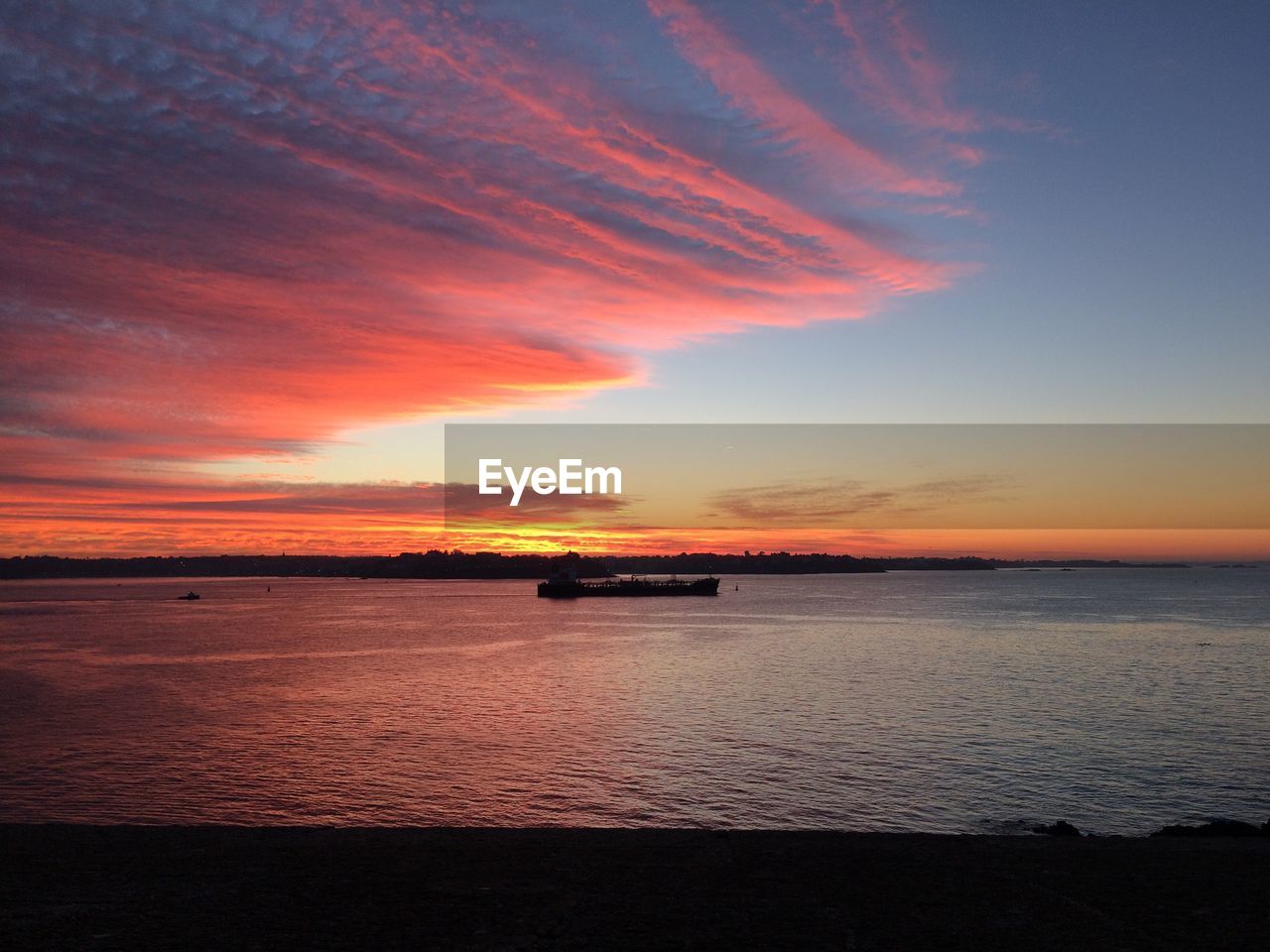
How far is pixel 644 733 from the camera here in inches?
1454

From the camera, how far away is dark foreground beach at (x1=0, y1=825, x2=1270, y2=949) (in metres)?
10.7

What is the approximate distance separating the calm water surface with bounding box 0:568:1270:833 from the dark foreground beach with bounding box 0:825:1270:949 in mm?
8321

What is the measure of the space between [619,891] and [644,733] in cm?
2502

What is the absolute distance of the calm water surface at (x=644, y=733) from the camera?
2506 cm

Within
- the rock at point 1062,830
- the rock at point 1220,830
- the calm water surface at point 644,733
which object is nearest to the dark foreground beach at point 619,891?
the rock at point 1220,830

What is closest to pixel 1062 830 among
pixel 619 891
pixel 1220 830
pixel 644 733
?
pixel 1220 830

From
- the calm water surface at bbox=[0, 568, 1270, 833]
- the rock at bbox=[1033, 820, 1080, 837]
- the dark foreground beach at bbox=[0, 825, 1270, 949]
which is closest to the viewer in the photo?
the dark foreground beach at bbox=[0, 825, 1270, 949]

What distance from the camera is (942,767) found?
30.1 meters

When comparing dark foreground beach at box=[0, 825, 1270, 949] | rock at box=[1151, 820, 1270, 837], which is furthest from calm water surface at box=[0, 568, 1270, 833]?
dark foreground beach at box=[0, 825, 1270, 949]

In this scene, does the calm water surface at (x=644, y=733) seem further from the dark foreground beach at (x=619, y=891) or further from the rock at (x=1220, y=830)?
the dark foreground beach at (x=619, y=891)

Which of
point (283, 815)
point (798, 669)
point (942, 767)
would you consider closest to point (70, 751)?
point (283, 815)

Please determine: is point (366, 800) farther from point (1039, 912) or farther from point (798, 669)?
point (798, 669)

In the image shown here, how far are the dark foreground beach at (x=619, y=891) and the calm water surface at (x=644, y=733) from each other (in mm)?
8321

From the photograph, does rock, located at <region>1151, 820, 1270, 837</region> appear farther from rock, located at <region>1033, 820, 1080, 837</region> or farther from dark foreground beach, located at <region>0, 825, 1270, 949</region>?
dark foreground beach, located at <region>0, 825, 1270, 949</region>
